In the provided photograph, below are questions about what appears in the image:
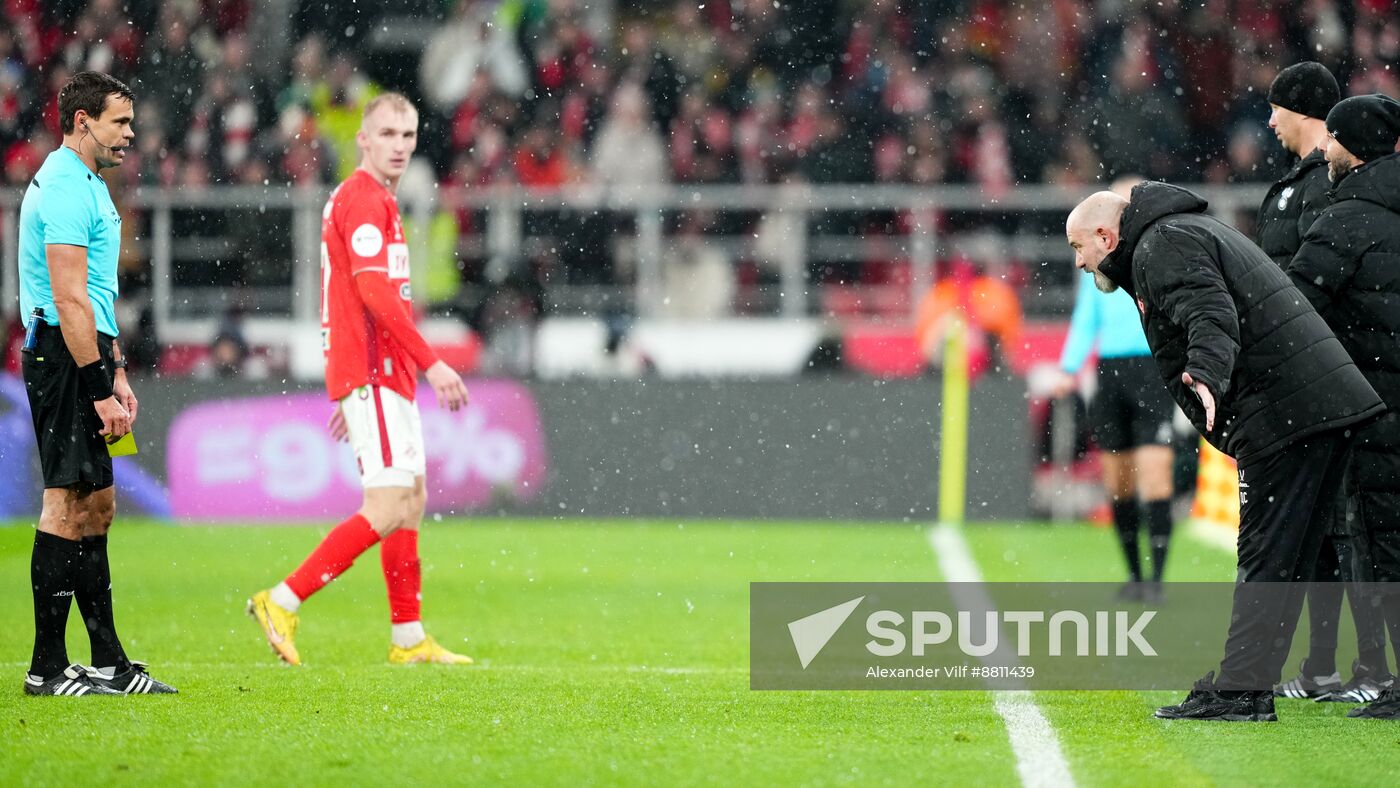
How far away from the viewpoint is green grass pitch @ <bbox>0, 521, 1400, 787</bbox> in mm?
4840

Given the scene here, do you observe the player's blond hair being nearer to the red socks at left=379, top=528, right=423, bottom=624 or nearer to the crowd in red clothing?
the red socks at left=379, top=528, right=423, bottom=624

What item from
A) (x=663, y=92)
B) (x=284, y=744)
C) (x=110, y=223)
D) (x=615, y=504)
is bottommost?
(x=615, y=504)

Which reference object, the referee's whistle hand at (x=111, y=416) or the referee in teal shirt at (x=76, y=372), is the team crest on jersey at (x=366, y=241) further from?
the referee's whistle hand at (x=111, y=416)

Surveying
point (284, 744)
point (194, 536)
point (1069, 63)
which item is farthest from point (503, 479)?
point (284, 744)

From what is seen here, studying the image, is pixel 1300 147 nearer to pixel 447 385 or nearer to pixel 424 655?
pixel 447 385

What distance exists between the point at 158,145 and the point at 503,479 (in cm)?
495

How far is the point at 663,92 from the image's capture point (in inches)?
723

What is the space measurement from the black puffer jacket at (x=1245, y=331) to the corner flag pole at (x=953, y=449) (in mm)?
8906

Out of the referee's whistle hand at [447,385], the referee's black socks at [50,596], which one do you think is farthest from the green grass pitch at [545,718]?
the referee's whistle hand at [447,385]

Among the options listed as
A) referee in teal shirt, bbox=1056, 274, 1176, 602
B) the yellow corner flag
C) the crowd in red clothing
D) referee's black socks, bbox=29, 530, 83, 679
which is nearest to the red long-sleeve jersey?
referee's black socks, bbox=29, 530, 83, 679

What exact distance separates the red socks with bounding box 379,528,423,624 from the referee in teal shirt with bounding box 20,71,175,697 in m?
1.12

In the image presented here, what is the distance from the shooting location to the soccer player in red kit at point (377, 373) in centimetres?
691

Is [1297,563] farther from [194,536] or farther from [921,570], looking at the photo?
[194,536]

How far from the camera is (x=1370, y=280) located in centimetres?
598
